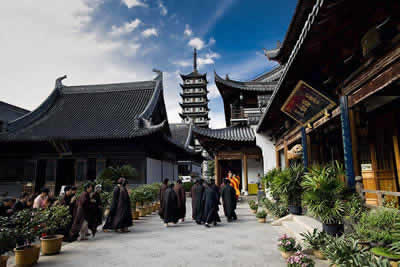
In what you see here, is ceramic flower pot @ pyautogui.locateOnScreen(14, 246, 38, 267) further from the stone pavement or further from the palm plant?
the palm plant

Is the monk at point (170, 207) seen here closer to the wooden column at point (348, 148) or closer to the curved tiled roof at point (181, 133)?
the wooden column at point (348, 148)

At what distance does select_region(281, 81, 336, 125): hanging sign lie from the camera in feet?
19.4

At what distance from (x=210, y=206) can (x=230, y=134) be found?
817 centimetres

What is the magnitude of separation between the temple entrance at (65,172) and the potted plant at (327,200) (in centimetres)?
1525

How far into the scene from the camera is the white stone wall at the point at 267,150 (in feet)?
45.8

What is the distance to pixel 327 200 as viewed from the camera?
4547mm

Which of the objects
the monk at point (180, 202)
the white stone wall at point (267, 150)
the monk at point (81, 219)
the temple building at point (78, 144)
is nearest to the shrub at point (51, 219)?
the monk at point (81, 219)

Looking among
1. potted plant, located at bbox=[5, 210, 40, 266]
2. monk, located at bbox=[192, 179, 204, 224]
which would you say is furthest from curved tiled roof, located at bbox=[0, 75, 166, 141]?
potted plant, located at bbox=[5, 210, 40, 266]

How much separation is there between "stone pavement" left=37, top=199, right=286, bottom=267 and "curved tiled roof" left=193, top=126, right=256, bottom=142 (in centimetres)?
810

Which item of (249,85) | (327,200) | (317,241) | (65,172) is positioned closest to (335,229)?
(317,241)

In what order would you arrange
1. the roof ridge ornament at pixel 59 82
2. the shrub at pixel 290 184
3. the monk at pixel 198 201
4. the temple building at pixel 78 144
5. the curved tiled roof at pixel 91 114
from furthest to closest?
the roof ridge ornament at pixel 59 82 < the curved tiled roof at pixel 91 114 < the temple building at pixel 78 144 < the monk at pixel 198 201 < the shrub at pixel 290 184

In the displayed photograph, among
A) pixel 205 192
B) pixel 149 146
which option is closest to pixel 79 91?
pixel 149 146

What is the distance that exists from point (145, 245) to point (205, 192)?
3.19 m

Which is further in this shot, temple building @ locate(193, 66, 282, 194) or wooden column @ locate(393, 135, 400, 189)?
temple building @ locate(193, 66, 282, 194)
